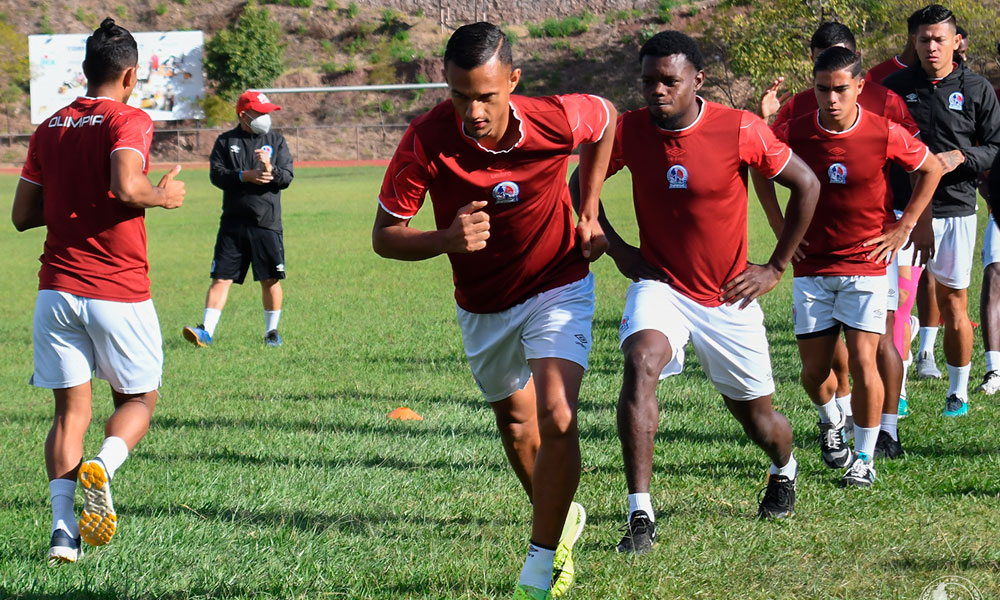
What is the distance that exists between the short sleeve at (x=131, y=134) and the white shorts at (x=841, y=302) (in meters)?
3.56

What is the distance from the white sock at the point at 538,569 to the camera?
401cm

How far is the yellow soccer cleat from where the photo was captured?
441 centimetres

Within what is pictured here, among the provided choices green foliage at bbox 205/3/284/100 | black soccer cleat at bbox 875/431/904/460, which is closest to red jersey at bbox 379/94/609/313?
black soccer cleat at bbox 875/431/904/460

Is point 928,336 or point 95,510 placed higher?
point 95,510

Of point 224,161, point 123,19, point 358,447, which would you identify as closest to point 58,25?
point 123,19

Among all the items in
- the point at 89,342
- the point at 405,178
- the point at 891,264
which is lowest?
the point at 89,342

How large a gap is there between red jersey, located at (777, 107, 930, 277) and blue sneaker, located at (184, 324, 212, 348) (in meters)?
7.15

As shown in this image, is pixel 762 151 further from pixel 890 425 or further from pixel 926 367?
pixel 926 367

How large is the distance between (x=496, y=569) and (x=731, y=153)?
2243mm

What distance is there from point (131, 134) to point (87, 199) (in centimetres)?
39

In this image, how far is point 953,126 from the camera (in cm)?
753

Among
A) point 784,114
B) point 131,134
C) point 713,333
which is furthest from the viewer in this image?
point 784,114

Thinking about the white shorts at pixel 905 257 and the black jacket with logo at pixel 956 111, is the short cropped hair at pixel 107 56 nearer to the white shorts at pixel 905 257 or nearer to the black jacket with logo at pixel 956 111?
the white shorts at pixel 905 257

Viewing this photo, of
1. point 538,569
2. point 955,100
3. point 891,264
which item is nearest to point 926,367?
point 955,100
